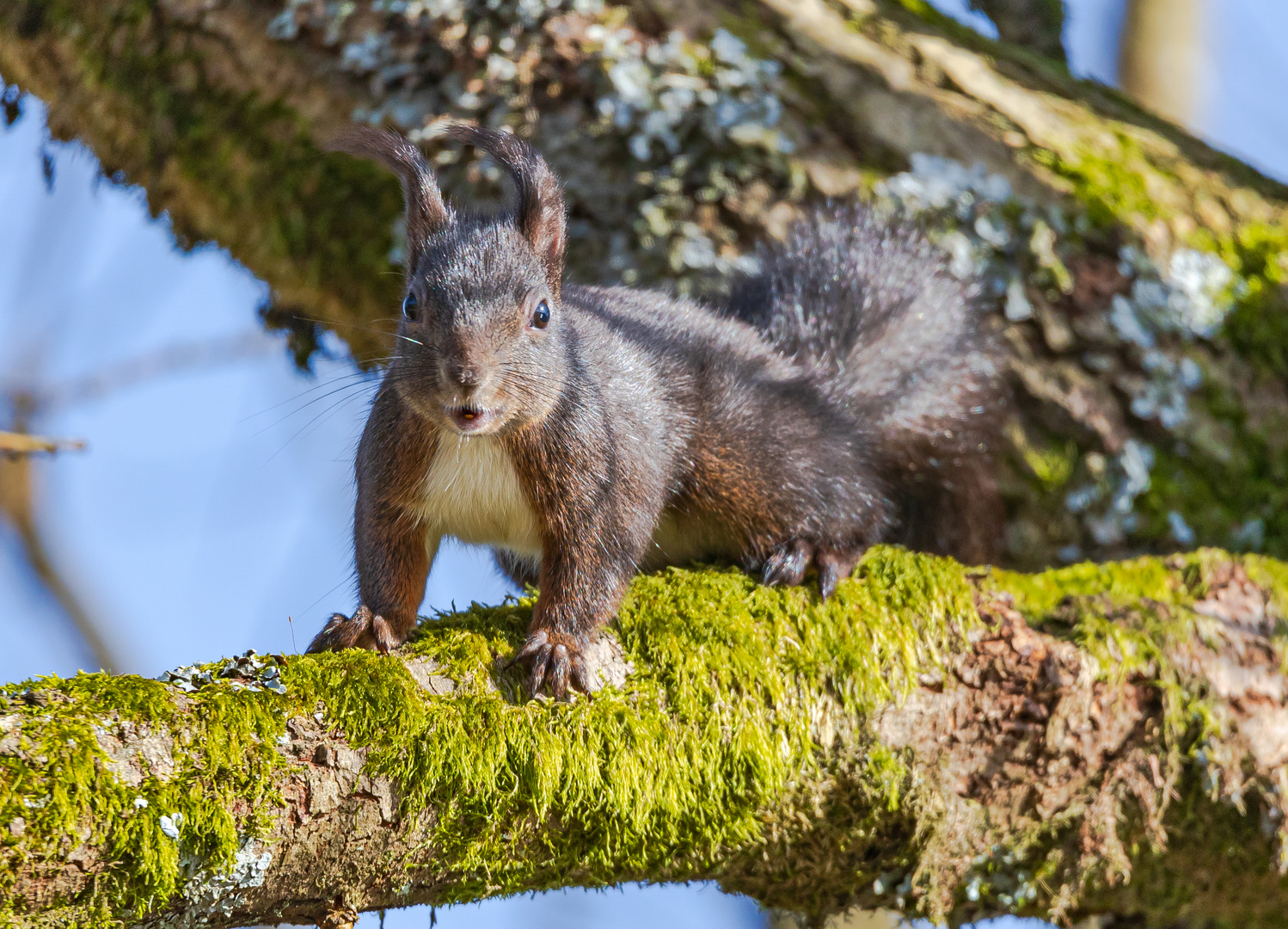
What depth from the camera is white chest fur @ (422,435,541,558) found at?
9.18ft

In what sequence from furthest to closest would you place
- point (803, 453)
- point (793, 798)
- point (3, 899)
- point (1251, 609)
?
point (803, 453)
point (1251, 609)
point (793, 798)
point (3, 899)

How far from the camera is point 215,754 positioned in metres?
1.86

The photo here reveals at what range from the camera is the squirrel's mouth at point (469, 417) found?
2518 mm

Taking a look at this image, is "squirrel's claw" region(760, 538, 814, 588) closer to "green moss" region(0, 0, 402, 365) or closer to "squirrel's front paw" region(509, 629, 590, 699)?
"squirrel's front paw" region(509, 629, 590, 699)

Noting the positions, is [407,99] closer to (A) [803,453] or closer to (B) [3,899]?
(A) [803,453]

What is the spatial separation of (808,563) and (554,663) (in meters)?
0.96

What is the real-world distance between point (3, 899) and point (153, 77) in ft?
10.9

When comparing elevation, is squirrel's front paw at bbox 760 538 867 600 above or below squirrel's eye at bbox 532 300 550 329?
below

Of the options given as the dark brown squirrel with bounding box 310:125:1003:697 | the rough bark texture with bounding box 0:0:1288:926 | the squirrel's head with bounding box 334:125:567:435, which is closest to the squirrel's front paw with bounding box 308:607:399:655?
the dark brown squirrel with bounding box 310:125:1003:697

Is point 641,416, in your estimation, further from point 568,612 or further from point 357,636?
point 357,636

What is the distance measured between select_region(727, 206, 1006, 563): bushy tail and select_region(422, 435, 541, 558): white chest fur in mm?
1151

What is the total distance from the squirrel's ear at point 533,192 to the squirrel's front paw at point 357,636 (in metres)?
0.94

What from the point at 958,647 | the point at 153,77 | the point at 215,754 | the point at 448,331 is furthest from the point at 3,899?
the point at 153,77

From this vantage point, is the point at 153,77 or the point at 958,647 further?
the point at 153,77
